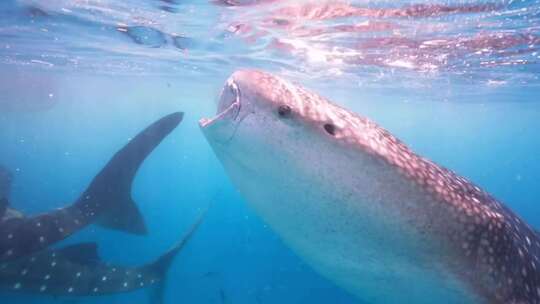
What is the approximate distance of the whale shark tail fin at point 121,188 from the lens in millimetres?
7236

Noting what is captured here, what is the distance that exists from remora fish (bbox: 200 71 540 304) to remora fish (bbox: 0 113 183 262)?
4.49 metres

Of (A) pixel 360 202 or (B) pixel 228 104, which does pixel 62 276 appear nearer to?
(B) pixel 228 104

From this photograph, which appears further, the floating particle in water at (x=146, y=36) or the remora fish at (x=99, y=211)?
the floating particle in water at (x=146, y=36)

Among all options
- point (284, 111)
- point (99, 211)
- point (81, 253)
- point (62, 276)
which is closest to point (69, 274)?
point (62, 276)

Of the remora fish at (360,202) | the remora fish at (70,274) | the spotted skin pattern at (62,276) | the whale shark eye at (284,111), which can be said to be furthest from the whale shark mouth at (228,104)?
the spotted skin pattern at (62,276)

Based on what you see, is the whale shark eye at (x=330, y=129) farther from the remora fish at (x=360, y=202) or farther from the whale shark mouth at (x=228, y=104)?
the whale shark mouth at (x=228, y=104)

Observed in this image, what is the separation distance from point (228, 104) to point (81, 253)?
676cm

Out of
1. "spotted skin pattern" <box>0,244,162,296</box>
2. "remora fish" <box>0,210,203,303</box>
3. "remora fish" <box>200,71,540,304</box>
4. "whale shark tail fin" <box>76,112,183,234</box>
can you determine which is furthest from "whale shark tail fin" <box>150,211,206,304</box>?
"remora fish" <box>200,71,540,304</box>

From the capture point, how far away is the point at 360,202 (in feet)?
7.67

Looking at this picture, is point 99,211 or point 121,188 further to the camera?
point 121,188

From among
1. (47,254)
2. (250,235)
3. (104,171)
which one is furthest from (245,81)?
(250,235)

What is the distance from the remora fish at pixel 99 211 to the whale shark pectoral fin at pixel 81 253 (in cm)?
56

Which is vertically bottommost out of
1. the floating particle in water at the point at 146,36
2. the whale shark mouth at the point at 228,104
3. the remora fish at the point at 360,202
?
the floating particle in water at the point at 146,36

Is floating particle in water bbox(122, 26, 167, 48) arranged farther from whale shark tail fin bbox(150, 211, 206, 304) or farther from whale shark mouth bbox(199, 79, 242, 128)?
whale shark mouth bbox(199, 79, 242, 128)
